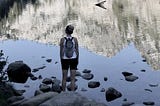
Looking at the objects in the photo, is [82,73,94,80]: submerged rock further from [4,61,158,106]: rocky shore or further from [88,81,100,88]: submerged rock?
[88,81,100,88]: submerged rock

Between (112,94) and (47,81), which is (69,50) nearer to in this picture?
(112,94)

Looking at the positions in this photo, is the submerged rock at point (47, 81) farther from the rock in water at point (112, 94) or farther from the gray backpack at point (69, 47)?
the gray backpack at point (69, 47)

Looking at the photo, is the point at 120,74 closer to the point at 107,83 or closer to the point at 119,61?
the point at 107,83

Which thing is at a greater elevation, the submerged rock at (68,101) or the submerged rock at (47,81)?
the submerged rock at (68,101)

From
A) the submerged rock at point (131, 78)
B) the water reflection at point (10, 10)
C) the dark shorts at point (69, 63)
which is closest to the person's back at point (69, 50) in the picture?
the dark shorts at point (69, 63)

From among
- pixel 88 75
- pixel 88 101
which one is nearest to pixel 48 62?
pixel 88 75

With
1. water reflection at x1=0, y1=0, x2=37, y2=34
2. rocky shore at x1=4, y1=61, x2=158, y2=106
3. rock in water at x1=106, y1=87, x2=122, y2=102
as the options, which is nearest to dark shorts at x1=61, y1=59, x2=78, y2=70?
rocky shore at x1=4, y1=61, x2=158, y2=106

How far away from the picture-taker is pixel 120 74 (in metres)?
32.2

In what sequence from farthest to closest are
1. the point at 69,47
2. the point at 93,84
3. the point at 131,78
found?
the point at 131,78
the point at 93,84
the point at 69,47

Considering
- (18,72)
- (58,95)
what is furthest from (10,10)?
(58,95)

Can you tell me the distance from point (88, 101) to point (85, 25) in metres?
76.8

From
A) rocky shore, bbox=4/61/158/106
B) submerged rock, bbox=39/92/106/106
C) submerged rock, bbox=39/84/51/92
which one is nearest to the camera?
submerged rock, bbox=39/92/106/106

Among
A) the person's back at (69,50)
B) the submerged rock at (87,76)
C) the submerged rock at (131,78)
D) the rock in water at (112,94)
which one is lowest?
the rock in water at (112,94)

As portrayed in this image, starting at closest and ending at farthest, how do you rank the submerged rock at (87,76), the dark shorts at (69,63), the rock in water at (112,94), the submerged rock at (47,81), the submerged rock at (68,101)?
the submerged rock at (68,101), the dark shorts at (69,63), the rock in water at (112,94), the submerged rock at (47,81), the submerged rock at (87,76)
